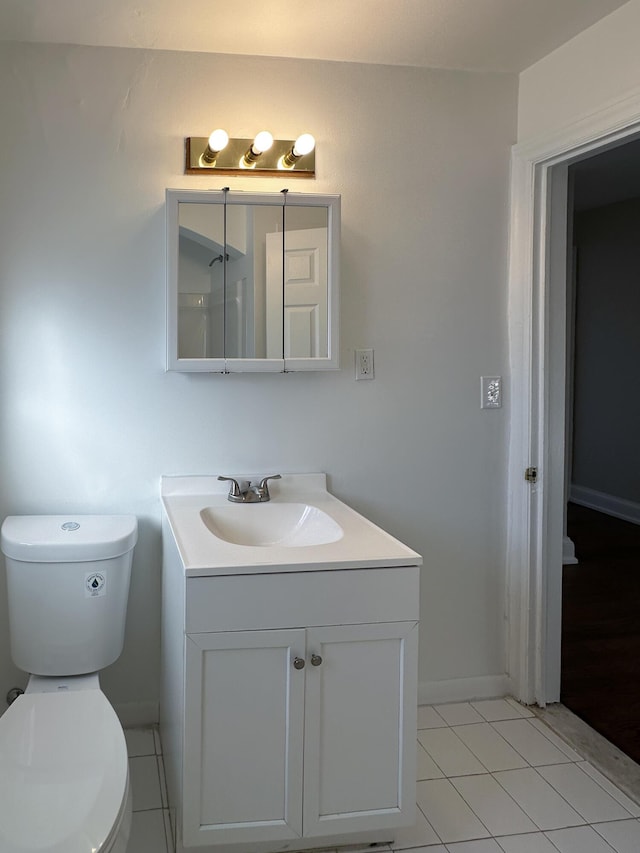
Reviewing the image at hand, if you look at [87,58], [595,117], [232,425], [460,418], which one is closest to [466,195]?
[595,117]

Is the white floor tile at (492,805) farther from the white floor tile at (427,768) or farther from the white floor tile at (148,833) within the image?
the white floor tile at (148,833)

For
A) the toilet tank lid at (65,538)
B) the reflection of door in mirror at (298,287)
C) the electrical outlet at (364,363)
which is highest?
the reflection of door in mirror at (298,287)

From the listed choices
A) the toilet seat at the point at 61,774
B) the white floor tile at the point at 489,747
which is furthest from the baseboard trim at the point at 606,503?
the toilet seat at the point at 61,774

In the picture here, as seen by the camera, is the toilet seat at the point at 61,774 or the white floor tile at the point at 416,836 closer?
the toilet seat at the point at 61,774

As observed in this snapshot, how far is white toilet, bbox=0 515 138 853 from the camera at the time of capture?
1.54 m

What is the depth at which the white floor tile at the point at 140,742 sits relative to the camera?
2.54m

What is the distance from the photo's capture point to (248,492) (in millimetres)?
2590

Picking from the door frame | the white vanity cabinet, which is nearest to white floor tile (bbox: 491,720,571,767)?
the door frame

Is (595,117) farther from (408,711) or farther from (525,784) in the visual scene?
(525,784)

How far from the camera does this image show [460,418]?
2891 mm

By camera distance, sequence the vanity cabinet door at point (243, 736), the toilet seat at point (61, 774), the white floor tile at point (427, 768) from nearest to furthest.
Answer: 1. the toilet seat at point (61, 774)
2. the vanity cabinet door at point (243, 736)
3. the white floor tile at point (427, 768)

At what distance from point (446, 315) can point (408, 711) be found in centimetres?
140

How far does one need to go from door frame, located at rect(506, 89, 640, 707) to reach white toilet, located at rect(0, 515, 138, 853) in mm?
1346

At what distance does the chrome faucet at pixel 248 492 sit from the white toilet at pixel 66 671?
32cm
